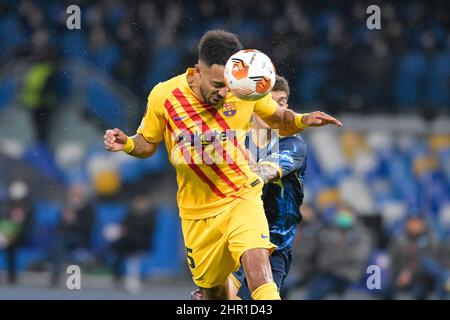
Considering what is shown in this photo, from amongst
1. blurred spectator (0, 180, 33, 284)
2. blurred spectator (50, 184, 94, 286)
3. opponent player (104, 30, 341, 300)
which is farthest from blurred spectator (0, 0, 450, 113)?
opponent player (104, 30, 341, 300)

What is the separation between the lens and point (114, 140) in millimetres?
8148

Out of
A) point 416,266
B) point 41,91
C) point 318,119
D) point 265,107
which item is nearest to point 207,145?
point 265,107

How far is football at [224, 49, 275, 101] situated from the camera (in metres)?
7.59

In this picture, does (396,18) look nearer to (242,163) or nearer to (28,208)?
(28,208)

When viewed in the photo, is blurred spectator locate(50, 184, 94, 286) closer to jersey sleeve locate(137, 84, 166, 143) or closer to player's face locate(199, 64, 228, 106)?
jersey sleeve locate(137, 84, 166, 143)

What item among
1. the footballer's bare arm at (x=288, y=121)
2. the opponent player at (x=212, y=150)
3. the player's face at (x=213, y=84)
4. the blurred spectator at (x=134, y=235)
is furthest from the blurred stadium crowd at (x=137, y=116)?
the player's face at (x=213, y=84)

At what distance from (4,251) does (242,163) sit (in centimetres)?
972

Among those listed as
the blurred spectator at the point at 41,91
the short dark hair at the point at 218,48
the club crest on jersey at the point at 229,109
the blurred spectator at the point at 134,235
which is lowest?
the blurred spectator at the point at 134,235

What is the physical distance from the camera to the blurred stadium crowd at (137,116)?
17.1 metres

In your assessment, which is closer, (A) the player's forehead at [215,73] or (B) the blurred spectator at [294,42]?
(A) the player's forehead at [215,73]

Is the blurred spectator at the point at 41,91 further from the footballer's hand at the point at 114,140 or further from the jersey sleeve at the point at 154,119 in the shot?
the footballer's hand at the point at 114,140

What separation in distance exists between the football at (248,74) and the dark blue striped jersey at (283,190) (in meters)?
1.13
